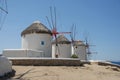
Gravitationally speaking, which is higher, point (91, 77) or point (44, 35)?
point (44, 35)

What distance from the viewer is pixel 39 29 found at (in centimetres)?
3541

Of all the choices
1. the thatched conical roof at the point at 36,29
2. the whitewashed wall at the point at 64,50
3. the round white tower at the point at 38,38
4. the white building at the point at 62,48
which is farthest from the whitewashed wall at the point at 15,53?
the whitewashed wall at the point at 64,50

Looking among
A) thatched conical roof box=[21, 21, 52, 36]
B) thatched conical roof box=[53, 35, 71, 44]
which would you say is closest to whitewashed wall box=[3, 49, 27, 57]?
thatched conical roof box=[21, 21, 52, 36]

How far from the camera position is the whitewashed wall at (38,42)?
116ft

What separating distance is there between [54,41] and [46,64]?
561 inches

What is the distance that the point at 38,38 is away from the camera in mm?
35406

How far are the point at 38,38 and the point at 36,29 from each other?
131cm

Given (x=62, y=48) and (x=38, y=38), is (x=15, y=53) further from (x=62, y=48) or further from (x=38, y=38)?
(x=62, y=48)

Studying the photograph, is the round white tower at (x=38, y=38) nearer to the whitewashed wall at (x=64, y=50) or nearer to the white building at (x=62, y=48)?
the white building at (x=62, y=48)

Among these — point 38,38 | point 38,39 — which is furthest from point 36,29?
point 38,39

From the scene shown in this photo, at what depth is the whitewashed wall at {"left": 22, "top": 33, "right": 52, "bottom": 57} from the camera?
35.5 m

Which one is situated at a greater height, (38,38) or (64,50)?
(38,38)

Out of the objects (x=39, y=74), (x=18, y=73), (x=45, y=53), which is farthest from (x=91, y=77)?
(x=45, y=53)

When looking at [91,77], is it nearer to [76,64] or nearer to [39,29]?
[76,64]
